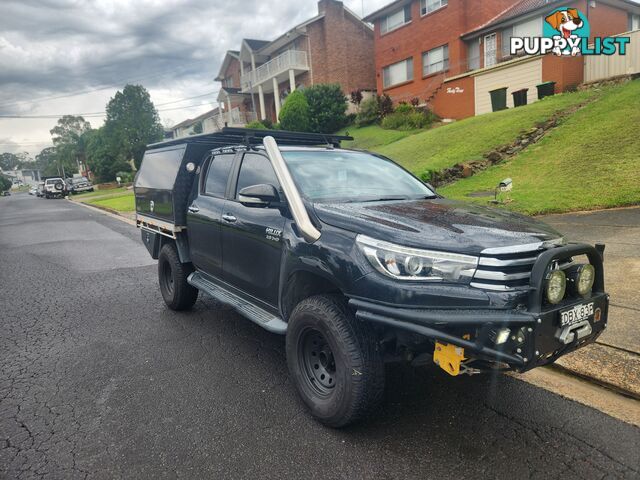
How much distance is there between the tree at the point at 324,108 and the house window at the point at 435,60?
17.0ft

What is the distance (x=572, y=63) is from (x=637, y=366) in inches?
686

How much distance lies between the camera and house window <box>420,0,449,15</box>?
23.7 metres

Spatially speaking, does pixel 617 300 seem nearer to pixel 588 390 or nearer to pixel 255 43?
pixel 588 390

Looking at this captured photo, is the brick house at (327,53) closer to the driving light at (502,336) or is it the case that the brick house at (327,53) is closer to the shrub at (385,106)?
the shrub at (385,106)

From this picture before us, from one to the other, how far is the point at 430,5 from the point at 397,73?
4027mm

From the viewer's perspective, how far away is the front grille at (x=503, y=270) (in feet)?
7.79

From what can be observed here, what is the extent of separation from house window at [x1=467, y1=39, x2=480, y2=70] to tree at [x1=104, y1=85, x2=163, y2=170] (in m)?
39.5

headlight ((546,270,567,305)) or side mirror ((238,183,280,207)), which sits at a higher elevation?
side mirror ((238,183,280,207))

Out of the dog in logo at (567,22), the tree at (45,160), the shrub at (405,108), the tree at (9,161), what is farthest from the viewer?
the tree at (9,161)

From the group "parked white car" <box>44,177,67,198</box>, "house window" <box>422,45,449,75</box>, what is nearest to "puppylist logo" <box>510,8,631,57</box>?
"house window" <box>422,45,449,75</box>

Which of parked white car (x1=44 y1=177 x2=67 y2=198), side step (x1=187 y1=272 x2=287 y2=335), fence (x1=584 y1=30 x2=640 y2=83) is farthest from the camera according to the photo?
parked white car (x1=44 y1=177 x2=67 y2=198)

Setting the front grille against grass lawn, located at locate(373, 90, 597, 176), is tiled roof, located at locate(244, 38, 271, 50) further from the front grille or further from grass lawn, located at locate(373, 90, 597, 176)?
the front grille

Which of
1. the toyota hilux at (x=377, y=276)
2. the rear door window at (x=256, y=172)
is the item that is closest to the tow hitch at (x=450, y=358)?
the toyota hilux at (x=377, y=276)

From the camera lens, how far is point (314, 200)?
3332 mm
